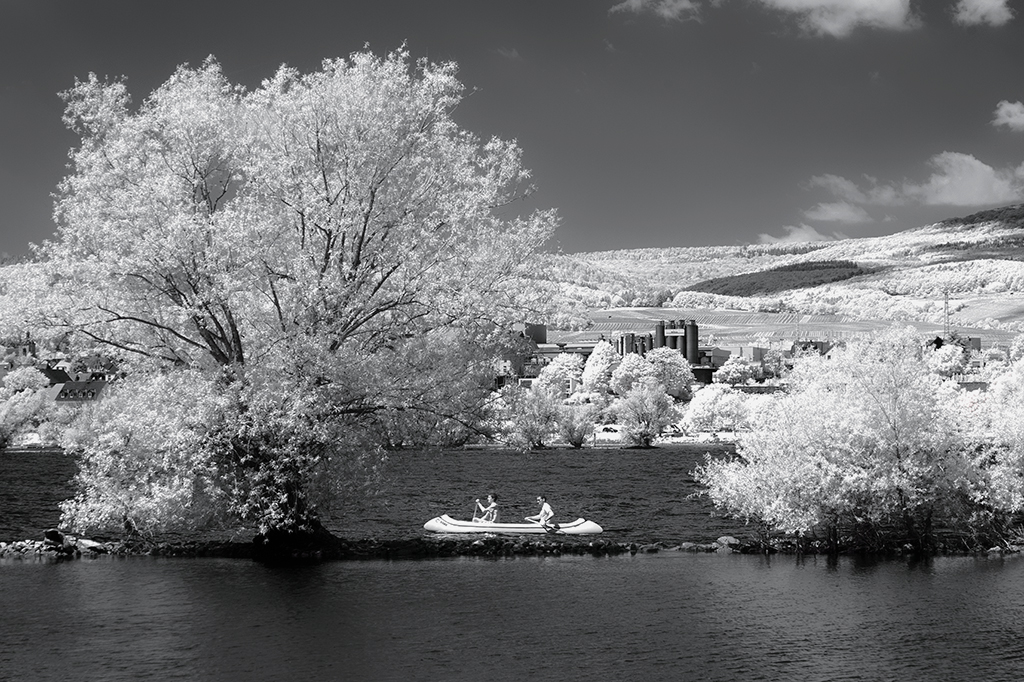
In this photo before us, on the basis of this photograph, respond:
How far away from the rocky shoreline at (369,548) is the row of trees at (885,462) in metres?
1.40

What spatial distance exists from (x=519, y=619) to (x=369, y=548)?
1127 cm

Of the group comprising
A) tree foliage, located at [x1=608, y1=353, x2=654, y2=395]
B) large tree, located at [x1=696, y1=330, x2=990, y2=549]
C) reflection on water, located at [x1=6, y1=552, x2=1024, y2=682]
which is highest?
tree foliage, located at [x1=608, y1=353, x2=654, y2=395]

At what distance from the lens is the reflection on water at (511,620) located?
24023mm

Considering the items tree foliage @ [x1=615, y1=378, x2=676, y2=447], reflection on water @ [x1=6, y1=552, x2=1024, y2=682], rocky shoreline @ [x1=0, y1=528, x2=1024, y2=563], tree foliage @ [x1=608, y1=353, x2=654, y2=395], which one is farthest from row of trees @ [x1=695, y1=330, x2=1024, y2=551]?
tree foliage @ [x1=608, y1=353, x2=654, y2=395]

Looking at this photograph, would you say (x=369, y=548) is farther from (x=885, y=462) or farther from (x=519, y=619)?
(x=885, y=462)

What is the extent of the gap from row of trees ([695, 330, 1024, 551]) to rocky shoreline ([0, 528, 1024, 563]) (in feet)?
4.59

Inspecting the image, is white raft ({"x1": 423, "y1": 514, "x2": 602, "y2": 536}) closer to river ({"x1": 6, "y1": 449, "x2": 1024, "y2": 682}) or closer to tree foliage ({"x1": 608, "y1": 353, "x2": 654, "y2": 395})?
river ({"x1": 6, "y1": 449, "x2": 1024, "y2": 682})

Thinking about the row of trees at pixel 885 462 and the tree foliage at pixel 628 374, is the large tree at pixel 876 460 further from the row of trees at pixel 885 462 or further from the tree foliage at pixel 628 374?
the tree foliage at pixel 628 374

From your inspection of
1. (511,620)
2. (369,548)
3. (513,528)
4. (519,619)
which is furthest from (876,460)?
(369,548)

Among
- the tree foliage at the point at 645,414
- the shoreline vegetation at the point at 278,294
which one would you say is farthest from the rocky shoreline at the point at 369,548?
the tree foliage at the point at 645,414

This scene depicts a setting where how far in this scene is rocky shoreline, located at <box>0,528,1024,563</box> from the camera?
121ft

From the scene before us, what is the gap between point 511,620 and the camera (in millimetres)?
28656

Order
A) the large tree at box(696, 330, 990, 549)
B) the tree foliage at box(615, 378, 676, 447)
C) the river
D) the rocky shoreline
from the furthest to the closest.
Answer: the tree foliage at box(615, 378, 676, 447) < the large tree at box(696, 330, 990, 549) < the rocky shoreline < the river

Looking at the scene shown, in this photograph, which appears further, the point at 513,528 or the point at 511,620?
the point at 513,528
